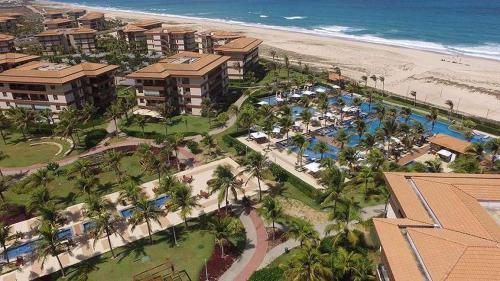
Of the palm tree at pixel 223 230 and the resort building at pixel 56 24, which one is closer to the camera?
the palm tree at pixel 223 230

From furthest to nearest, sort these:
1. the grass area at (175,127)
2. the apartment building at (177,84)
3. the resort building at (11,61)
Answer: the resort building at (11,61), the apartment building at (177,84), the grass area at (175,127)

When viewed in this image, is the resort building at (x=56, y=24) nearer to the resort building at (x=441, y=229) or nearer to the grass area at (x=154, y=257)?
the grass area at (x=154, y=257)

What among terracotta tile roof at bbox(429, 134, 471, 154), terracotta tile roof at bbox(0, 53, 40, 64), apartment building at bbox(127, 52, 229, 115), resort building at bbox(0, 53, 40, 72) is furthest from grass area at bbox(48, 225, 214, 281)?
terracotta tile roof at bbox(0, 53, 40, 64)

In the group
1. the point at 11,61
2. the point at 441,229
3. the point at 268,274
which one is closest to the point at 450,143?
the point at 441,229

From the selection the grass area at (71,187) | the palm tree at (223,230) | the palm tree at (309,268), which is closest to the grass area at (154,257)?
the palm tree at (223,230)

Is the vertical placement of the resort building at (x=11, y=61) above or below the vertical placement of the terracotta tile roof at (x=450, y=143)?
above

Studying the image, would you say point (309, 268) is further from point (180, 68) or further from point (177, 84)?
point (180, 68)

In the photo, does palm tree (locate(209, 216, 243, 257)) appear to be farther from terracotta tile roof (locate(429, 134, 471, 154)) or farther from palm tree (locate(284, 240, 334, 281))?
A: terracotta tile roof (locate(429, 134, 471, 154))
